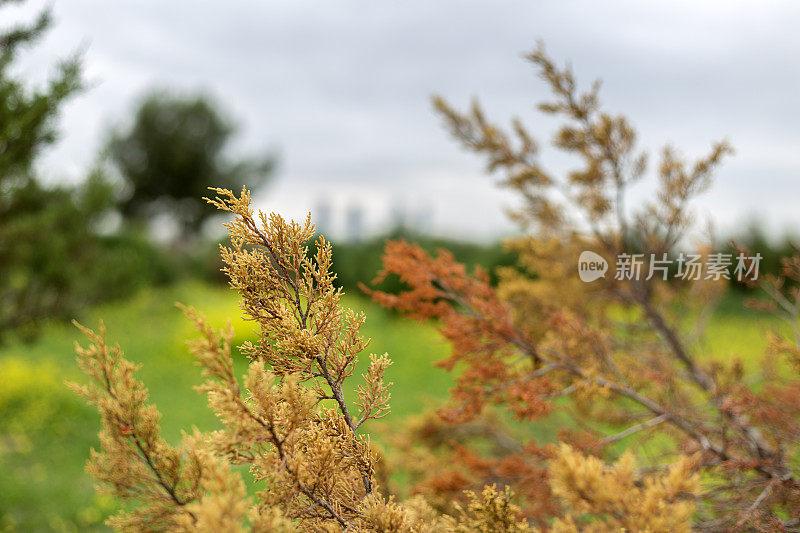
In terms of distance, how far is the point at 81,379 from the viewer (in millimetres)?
8719

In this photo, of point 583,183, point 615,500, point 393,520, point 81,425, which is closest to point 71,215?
point 81,425

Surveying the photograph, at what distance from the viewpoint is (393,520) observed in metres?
1.24

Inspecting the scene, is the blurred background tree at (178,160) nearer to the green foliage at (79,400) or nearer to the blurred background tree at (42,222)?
the green foliage at (79,400)

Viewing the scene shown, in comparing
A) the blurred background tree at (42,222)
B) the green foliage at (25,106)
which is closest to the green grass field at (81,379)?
the blurred background tree at (42,222)

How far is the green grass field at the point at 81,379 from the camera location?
5070 millimetres

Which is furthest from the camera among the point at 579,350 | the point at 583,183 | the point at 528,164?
the point at 528,164

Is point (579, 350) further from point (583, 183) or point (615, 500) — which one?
point (615, 500)

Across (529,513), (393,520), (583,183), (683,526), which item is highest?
(583,183)

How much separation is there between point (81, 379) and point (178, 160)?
849 inches

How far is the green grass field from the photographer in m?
5.07

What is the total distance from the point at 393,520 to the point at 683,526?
23.7 inches

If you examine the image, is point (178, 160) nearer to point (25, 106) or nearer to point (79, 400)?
point (79, 400)

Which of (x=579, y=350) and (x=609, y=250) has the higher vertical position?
(x=609, y=250)

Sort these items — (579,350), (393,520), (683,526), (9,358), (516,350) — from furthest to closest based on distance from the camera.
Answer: (9,358) < (579,350) < (516,350) < (393,520) < (683,526)
